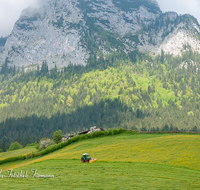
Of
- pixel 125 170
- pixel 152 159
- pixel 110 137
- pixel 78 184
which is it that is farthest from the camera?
pixel 110 137

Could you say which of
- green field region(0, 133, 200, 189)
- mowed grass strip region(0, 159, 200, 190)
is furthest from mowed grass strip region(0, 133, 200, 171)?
mowed grass strip region(0, 159, 200, 190)

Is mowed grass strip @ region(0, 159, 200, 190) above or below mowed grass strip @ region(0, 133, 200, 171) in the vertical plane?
above

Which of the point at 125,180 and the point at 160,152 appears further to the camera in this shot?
the point at 160,152

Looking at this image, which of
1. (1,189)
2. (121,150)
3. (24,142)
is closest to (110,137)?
(121,150)

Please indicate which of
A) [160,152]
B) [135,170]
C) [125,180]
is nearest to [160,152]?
[160,152]

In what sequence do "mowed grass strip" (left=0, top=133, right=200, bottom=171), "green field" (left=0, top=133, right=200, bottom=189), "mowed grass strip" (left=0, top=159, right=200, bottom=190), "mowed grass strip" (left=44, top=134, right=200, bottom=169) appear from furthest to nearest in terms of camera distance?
"mowed grass strip" (left=44, top=134, right=200, bottom=169), "mowed grass strip" (left=0, top=133, right=200, bottom=171), "green field" (left=0, top=133, right=200, bottom=189), "mowed grass strip" (left=0, top=159, right=200, bottom=190)

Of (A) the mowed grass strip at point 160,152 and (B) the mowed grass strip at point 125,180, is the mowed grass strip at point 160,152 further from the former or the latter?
(B) the mowed grass strip at point 125,180

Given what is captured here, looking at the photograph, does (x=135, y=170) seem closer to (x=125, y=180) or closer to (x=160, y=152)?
(x=125, y=180)

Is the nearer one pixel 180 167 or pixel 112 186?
pixel 112 186

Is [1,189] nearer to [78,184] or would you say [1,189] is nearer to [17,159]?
[78,184]

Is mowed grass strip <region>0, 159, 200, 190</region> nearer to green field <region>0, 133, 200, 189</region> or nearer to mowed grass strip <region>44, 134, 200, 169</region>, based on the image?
green field <region>0, 133, 200, 189</region>

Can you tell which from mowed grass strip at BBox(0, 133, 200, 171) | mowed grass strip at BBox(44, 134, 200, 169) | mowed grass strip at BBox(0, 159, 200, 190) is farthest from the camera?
mowed grass strip at BBox(44, 134, 200, 169)

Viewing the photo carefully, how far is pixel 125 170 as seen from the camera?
42.2 meters

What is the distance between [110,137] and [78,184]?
2295 inches
